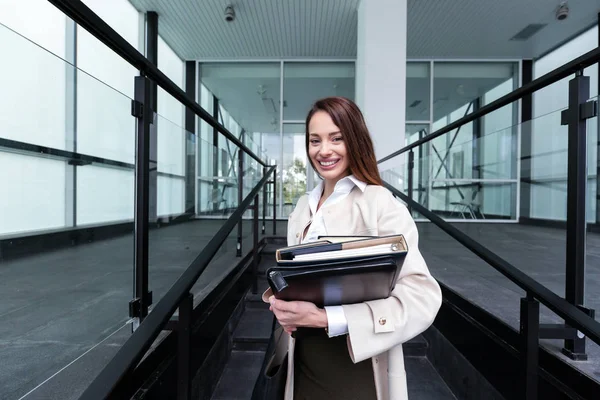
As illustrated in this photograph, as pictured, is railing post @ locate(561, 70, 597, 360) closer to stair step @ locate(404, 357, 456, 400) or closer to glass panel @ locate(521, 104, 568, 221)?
glass panel @ locate(521, 104, 568, 221)

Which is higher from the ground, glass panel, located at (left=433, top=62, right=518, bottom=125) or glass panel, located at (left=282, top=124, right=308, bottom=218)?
glass panel, located at (left=433, top=62, right=518, bottom=125)

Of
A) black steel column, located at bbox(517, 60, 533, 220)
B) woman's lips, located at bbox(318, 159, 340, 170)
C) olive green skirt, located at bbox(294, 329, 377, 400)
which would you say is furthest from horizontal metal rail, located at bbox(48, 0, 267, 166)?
black steel column, located at bbox(517, 60, 533, 220)

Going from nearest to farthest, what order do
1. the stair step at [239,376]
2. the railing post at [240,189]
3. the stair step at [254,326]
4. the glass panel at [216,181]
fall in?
the stair step at [239,376] → the stair step at [254,326] → the glass panel at [216,181] → the railing post at [240,189]

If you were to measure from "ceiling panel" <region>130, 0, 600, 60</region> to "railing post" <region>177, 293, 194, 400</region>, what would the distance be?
5.11 m

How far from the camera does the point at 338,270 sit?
61cm

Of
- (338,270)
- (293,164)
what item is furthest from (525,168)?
(293,164)

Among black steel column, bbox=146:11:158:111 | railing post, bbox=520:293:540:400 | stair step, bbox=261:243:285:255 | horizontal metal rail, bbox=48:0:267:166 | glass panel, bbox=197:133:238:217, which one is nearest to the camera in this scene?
horizontal metal rail, bbox=48:0:267:166

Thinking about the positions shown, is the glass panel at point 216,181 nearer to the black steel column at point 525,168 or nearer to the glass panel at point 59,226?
the glass panel at point 59,226

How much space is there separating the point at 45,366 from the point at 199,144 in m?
1.73

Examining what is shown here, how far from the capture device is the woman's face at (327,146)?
0.90m

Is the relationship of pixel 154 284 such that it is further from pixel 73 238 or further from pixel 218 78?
pixel 218 78

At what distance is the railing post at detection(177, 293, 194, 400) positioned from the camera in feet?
3.56

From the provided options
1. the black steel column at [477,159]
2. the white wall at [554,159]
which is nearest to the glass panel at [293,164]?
the black steel column at [477,159]

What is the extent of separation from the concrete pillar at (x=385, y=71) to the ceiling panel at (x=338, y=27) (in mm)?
698
